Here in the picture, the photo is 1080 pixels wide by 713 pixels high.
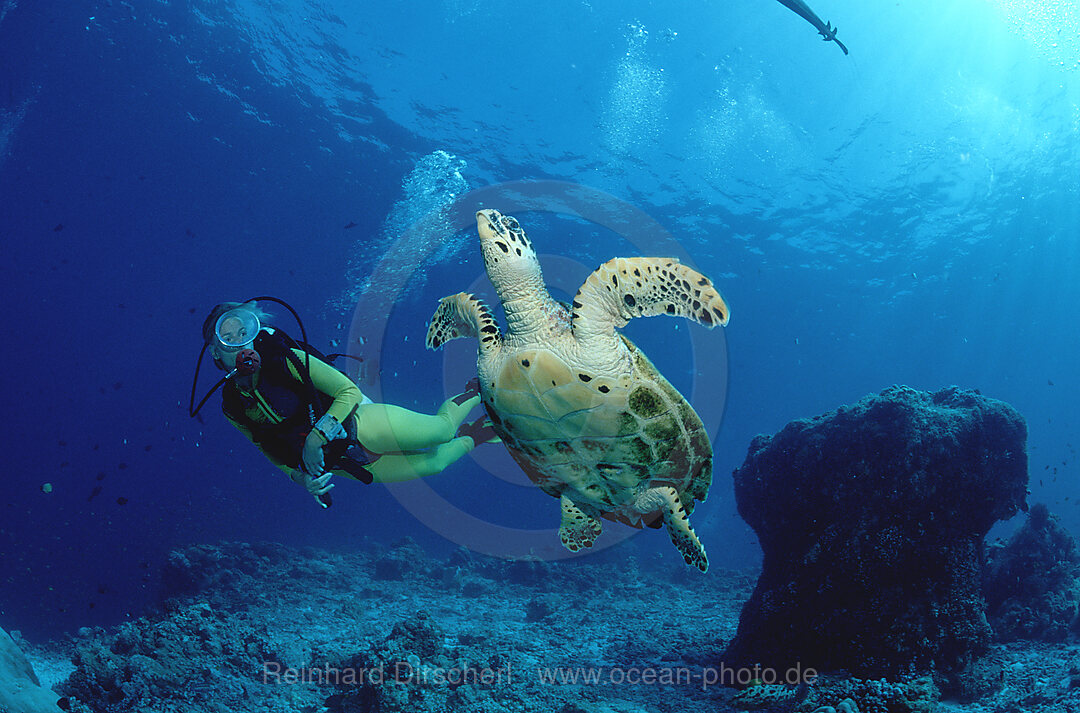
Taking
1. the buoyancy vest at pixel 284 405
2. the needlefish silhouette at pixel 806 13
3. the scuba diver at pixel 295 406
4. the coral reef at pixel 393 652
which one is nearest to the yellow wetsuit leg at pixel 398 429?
the scuba diver at pixel 295 406

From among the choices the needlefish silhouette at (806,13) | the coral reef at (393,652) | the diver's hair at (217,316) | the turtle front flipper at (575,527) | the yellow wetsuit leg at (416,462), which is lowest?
the coral reef at (393,652)

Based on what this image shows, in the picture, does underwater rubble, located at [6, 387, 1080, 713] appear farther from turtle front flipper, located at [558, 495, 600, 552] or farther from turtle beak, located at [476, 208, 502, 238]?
turtle beak, located at [476, 208, 502, 238]

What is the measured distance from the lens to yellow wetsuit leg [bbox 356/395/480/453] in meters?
4.03

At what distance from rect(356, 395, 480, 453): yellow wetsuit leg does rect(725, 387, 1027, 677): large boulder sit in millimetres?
4191

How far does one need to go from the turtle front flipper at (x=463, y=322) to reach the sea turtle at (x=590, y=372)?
0.01 metres

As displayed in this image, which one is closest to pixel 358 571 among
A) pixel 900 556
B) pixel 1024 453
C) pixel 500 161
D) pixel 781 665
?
pixel 781 665

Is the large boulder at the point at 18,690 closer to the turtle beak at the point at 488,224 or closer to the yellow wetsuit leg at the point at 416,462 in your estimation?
the yellow wetsuit leg at the point at 416,462

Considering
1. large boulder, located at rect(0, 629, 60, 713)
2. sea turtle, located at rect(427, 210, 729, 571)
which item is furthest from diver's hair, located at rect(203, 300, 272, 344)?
large boulder, located at rect(0, 629, 60, 713)

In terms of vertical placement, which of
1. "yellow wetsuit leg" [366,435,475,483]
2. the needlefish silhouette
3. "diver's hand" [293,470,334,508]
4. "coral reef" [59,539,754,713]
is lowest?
"coral reef" [59,539,754,713]

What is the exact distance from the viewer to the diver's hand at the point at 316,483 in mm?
3762

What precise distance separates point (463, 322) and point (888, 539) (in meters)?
4.93

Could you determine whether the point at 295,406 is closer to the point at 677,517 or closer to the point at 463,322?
the point at 463,322

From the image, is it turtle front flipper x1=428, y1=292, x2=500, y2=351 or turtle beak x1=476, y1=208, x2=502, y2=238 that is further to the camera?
turtle front flipper x1=428, y1=292, x2=500, y2=351

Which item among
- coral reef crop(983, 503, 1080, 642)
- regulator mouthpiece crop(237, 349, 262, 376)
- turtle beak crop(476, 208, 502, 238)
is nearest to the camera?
turtle beak crop(476, 208, 502, 238)
